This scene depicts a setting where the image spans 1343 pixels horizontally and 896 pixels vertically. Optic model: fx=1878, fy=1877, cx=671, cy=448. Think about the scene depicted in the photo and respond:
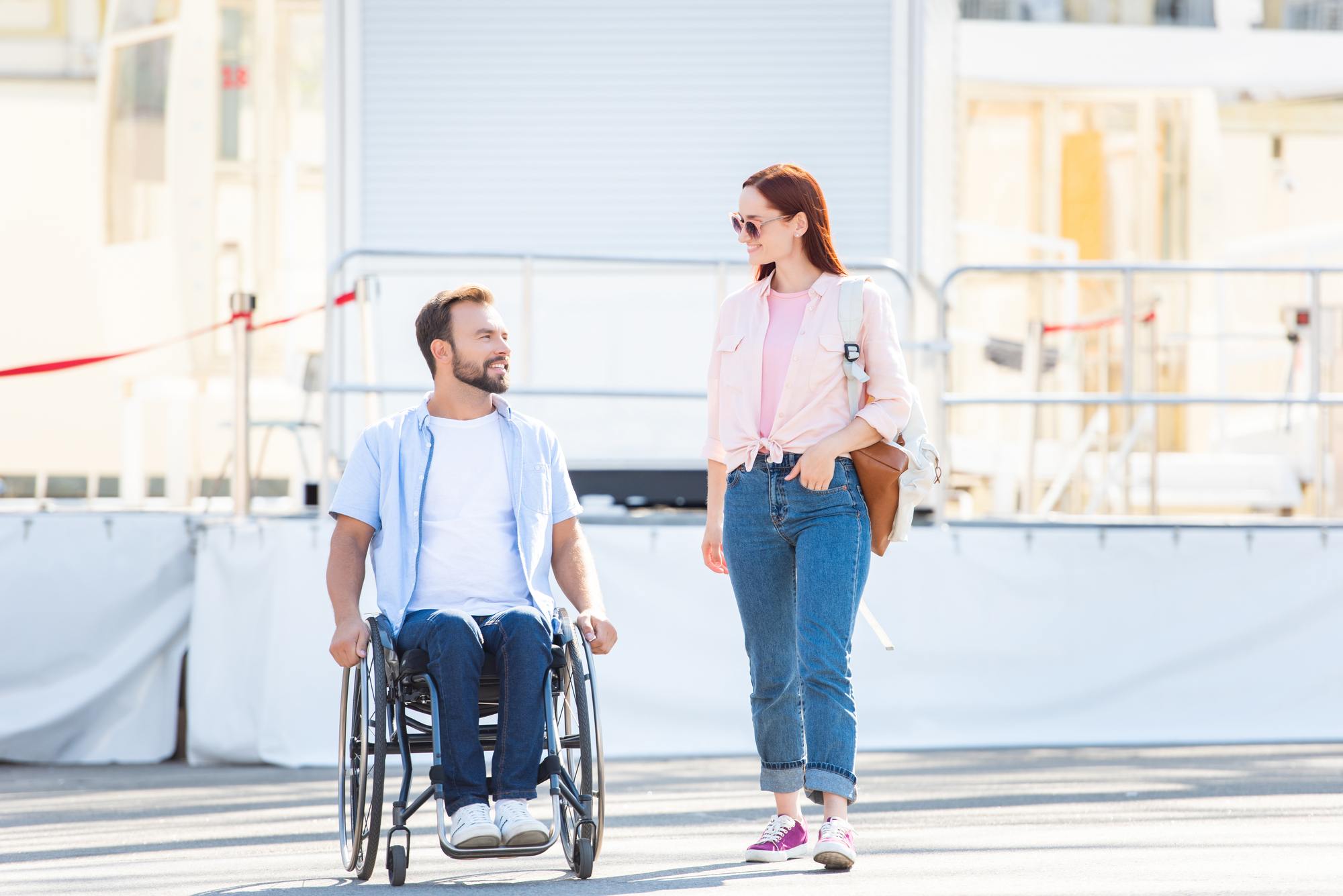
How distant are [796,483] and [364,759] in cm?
106

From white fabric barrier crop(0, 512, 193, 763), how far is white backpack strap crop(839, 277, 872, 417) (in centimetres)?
360

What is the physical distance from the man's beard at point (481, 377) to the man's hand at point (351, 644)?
1.97 feet

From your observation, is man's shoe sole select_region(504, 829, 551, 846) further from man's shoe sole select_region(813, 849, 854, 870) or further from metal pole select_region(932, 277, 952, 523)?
metal pole select_region(932, 277, 952, 523)

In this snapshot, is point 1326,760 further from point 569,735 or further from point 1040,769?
point 569,735

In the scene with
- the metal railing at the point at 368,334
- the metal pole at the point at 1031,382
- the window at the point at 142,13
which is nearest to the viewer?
the metal railing at the point at 368,334

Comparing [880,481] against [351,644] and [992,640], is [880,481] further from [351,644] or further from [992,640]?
[992,640]

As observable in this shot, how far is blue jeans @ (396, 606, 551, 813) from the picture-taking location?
3762 mm

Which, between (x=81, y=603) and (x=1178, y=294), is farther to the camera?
(x=1178, y=294)

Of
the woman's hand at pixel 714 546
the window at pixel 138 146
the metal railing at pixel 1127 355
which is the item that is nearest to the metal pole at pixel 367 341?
the window at pixel 138 146

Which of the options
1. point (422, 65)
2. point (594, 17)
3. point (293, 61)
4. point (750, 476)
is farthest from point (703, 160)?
point (750, 476)

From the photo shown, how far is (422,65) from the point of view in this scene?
7.63 m

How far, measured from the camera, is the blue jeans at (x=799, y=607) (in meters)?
3.92

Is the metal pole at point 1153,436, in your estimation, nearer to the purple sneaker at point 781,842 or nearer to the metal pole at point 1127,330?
the metal pole at point 1127,330

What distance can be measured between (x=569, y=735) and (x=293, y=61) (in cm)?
534
